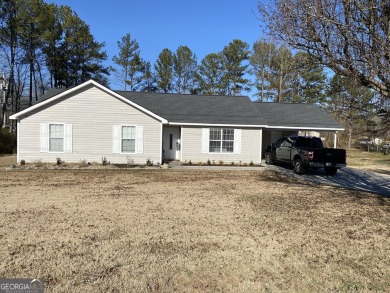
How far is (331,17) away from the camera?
23.9 ft

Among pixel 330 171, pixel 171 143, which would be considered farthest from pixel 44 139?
pixel 330 171

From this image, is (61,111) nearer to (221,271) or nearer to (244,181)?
(244,181)

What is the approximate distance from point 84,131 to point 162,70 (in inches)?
1076

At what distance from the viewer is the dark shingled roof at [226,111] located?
19.5 metres

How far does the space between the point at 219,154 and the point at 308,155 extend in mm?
5746

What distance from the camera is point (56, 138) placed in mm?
17375

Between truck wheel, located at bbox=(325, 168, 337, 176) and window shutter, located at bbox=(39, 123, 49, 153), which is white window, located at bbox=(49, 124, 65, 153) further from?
truck wheel, located at bbox=(325, 168, 337, 176)

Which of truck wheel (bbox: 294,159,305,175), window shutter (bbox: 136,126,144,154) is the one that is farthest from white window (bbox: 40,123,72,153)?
truck wheel (bbox: 294,159,305,175)

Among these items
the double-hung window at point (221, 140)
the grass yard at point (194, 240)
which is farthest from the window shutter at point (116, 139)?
the grass yard at point (194, 240)

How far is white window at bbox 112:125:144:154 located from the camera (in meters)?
17.7

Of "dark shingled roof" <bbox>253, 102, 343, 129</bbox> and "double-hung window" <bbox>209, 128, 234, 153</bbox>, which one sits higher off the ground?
"dark shingled roof" <bbox>253, 102, 343, 129</bbox>

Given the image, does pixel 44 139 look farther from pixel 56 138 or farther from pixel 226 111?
pixel 226 111

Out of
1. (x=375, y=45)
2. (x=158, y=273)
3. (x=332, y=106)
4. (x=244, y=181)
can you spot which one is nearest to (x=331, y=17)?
(x=375, y=45)

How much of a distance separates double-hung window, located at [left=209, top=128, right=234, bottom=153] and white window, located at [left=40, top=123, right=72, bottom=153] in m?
8.14
